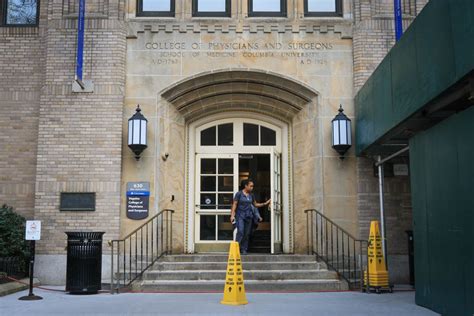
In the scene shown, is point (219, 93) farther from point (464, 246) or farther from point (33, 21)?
point (464, 246)

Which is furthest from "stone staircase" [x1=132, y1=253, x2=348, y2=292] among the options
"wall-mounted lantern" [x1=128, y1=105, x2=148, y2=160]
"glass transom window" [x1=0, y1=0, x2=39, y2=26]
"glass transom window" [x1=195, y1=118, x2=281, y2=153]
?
"glass transom window" [x1=0, y1=0, x2=39, y2=26]

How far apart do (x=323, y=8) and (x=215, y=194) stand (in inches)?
189

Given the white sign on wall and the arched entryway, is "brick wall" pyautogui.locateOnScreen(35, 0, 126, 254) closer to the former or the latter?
the arched entryway

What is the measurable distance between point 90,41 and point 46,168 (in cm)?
283

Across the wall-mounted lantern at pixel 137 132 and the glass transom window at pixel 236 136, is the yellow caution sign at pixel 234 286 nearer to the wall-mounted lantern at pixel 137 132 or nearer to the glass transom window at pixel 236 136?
the wall-mounted lantern at pixel 137 132

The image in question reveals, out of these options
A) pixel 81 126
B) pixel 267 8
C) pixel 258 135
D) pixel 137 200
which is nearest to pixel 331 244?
pixel 258 135

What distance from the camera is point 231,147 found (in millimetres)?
13438

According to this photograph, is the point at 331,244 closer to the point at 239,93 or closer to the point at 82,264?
the point at 239,93

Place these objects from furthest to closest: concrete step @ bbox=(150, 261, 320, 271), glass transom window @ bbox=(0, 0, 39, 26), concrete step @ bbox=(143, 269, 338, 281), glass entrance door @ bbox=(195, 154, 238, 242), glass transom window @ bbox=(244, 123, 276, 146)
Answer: glass transom window @ bbox=(244, 123, 276, 146)
glass entrance door @ bbox=(195, 154, 238, 242)
glass transom window @ bbox=(0, 0, 39, 26)
concrete step @ bbox=(150, 261, 320, 271)
concrete step @ bbox=(143, 269, 338, 281)

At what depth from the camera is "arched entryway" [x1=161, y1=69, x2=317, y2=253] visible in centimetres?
1277

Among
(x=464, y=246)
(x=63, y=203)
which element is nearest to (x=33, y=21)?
(x=63, y=203)

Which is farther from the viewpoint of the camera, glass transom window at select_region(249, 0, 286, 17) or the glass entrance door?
the glass entrance door

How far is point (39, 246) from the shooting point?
38.5ft

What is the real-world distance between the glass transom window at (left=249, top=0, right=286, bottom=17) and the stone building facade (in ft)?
0.78
